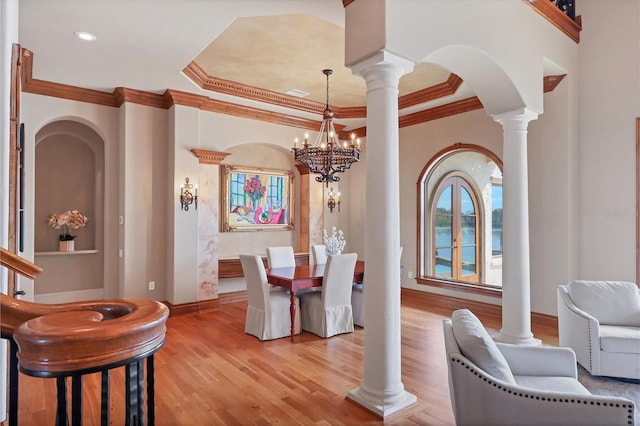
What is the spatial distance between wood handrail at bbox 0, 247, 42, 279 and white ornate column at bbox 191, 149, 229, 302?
465 centimetres

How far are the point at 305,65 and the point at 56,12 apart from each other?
8.33ft

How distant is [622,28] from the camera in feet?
13.9

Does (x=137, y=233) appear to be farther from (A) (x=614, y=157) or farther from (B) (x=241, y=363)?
(A) (x=614, y=157)

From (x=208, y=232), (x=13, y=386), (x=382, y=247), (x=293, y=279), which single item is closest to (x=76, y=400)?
(x=13, y=386)

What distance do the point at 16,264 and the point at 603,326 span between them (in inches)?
165

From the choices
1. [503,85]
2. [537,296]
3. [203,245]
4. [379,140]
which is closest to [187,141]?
[203,245]

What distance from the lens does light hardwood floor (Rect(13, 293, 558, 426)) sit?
8.69 feet

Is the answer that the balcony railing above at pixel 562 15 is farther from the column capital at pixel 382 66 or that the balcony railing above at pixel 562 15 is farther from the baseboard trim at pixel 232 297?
the baseboard trim at pixel 232 297

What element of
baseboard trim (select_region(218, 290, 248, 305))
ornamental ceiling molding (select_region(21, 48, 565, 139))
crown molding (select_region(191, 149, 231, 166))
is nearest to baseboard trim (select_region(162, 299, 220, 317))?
baseboard trim (select_region(218, 290, 248, 305))

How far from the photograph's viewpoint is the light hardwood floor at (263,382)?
8.69ft

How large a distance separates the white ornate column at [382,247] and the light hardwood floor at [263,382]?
0.21 metres

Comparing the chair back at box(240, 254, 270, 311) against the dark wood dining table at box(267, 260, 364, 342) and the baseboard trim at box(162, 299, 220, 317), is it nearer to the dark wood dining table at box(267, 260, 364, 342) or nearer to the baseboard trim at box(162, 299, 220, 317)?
the dark wood dining table at box(267, 260, 364, 342)

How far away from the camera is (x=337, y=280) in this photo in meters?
4.43

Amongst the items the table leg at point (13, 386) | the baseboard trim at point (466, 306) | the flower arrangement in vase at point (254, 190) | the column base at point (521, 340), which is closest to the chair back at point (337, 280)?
the column base at point (521, 340)
